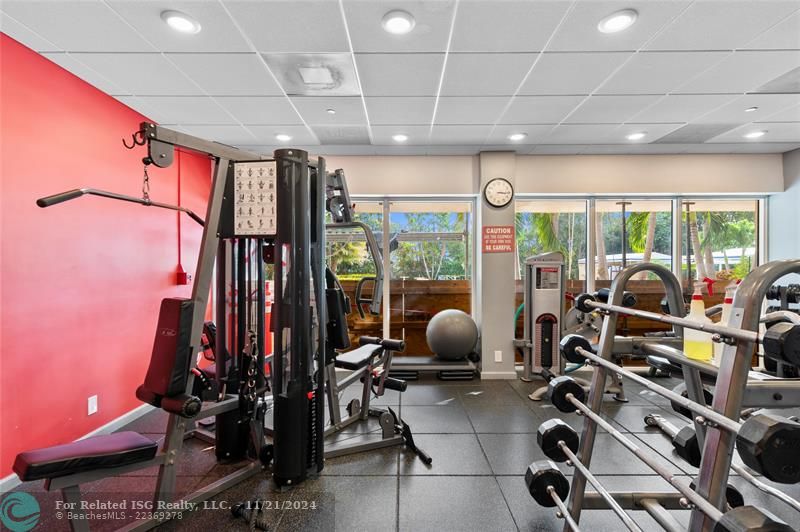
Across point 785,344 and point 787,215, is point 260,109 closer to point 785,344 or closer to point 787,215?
point 785,344

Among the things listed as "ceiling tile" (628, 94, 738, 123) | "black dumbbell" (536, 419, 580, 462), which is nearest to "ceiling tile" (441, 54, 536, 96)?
"ceiling tile" (628, 94, 738, 123)

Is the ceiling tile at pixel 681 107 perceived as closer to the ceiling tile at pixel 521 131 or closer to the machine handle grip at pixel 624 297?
the ceiling tile at pixel 521 131

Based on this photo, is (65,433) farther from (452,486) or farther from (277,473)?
(452,486)

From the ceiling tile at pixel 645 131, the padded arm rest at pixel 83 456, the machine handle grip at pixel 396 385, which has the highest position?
the ceiling tile at pixel 645 131

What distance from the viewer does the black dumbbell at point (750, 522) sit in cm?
74

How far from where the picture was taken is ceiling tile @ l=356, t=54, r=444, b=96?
2527 mm

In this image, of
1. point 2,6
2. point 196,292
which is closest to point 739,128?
point 196,292

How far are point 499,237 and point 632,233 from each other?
2.04 m

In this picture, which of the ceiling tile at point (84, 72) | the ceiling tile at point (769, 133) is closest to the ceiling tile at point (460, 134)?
the ceiling tile at point (769, 133)

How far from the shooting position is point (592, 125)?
3727mm

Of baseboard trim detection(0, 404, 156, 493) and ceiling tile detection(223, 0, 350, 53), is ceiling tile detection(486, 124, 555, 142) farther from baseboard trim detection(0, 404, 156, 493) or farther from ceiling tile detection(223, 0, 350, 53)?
baseboard trim detection(0, 404, 156, 493)

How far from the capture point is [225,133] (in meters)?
3.95

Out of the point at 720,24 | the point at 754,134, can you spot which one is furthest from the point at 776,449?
the point at 754,134

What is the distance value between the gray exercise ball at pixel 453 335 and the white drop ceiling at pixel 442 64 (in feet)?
6.87
